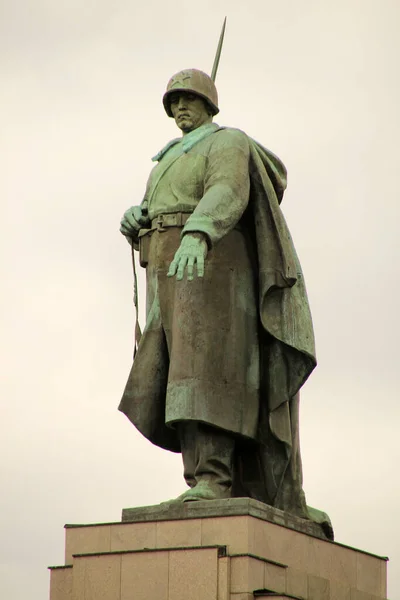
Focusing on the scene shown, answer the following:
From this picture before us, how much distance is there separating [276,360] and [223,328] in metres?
0.66

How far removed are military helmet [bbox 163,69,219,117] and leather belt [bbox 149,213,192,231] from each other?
1.35 m

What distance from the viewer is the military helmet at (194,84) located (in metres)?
17.5

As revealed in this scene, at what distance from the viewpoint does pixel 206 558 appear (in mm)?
15484

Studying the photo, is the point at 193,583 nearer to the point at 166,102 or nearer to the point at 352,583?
the point at 352,583

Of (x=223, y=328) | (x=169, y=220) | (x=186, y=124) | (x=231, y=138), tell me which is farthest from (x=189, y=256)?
(x=186, y=124)

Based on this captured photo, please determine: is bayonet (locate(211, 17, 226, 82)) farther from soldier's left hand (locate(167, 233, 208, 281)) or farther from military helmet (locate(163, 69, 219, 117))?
soldier's left hand (locate(167, 233, 208, 281))

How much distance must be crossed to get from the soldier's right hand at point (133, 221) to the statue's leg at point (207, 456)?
2181mm

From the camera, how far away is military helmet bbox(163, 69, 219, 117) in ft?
57.5

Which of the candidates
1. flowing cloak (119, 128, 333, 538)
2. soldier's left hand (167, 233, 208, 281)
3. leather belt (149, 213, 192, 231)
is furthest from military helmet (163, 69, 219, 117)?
soldier's left hand (167, 233, 208, 281)

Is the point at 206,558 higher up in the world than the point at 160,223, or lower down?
lower down

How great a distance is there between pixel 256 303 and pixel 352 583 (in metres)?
2.96

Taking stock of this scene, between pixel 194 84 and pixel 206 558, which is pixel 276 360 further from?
pixel 194 84

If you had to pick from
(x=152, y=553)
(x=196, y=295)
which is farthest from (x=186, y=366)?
(x=152, y=553)

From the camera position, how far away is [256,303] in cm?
1717
